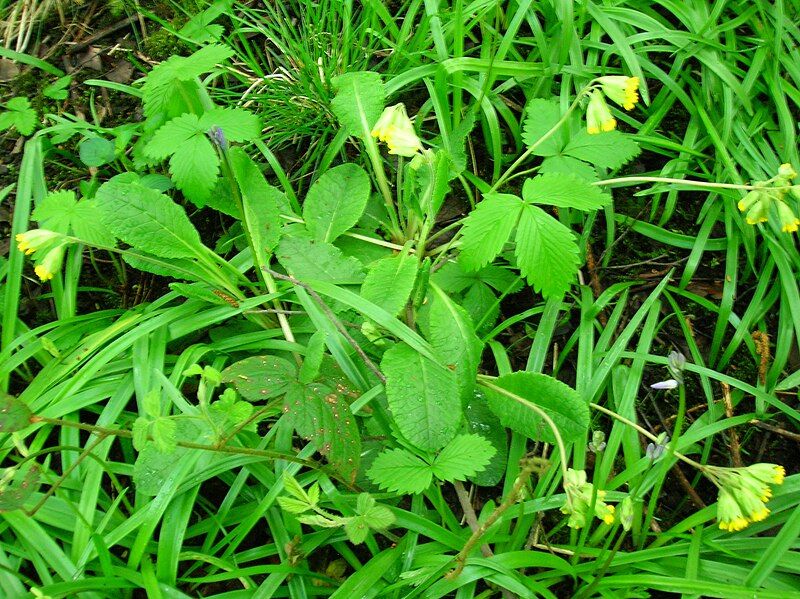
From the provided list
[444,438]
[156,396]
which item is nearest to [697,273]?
[444,438]

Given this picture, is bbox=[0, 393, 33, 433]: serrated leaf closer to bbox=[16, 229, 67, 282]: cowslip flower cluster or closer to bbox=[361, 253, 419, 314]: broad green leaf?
bbox=[16, 229, 67, 282]: cowslip flower cluster

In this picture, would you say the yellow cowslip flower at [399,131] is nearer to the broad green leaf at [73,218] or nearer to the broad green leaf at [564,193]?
the broad green leaf at [564,193]

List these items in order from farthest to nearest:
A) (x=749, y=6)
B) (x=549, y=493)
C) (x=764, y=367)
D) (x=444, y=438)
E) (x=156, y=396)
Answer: (x=749, y=6) < (x=764, y=367) < (x=549, y=493) < (x=444, y=438) < (x=156, y=396)

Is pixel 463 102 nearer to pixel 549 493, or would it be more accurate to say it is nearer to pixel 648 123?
pixel 648 123

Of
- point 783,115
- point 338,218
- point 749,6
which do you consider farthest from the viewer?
point 749,6

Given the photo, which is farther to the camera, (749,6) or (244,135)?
(749,6)

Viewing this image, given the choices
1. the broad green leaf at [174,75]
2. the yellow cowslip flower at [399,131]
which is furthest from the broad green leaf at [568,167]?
the broad green leaf at [174,75]

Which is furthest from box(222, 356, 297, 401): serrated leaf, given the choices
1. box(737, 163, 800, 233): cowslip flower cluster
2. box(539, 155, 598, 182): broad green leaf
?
box(737, 163, 800, 233): cowslip flower cluster
